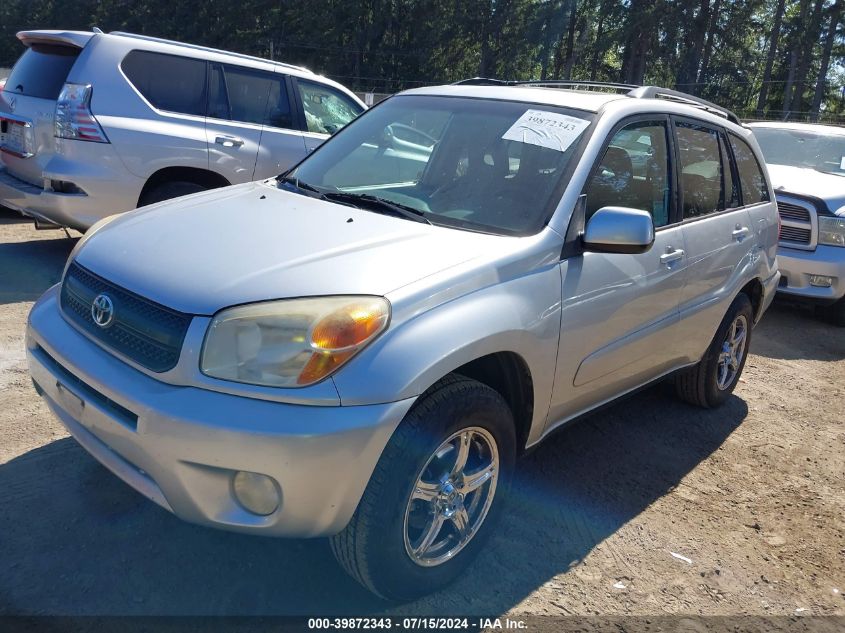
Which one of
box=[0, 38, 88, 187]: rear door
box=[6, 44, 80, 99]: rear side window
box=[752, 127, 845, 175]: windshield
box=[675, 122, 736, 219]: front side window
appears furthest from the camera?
box=[752, 127, 845, 175]: windshield

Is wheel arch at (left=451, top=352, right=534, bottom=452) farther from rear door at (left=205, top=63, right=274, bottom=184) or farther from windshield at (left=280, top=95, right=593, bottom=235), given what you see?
rear door at (left=205, top=63, right=274, bottom=184)

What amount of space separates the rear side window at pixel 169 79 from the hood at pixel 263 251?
3255mm

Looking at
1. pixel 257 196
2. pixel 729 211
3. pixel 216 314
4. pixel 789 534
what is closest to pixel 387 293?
pixel 216 314

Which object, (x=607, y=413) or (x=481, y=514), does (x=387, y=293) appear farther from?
(x=607, y=413)

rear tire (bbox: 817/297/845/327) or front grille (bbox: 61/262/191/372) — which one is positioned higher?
front grille (bbox: 61/262/191/372)

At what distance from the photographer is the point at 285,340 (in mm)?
2188

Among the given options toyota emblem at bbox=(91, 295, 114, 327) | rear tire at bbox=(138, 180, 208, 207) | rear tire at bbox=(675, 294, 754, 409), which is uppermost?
toyota emblem at bbox=(91, 295, 114, 327)

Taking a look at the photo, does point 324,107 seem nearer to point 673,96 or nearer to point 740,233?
point 673,96

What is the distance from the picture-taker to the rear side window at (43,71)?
577cm

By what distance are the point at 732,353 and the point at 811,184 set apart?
12.0ft

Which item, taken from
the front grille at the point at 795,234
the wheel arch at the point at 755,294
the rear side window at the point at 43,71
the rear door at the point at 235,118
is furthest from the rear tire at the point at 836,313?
the rear side window at the point at 43,71

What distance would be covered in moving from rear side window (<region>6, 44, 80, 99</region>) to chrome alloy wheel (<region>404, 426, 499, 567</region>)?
4.87m

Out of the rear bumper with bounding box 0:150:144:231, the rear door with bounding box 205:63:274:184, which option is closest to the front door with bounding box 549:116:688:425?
the rear door with bounding box 205:63:274:184

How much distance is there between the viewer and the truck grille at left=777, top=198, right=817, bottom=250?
6938 millimetres
